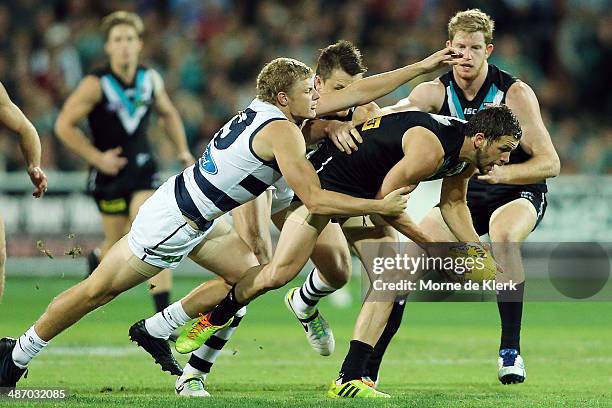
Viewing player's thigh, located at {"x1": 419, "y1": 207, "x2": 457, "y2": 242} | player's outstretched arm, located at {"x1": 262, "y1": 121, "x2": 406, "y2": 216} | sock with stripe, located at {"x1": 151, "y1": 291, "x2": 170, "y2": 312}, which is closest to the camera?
player's outstretched arm, located at {"x1": 262, "y1": 121, "x2": 406, "y2": 216}

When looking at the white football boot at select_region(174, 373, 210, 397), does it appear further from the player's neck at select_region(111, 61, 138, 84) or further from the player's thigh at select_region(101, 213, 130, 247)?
the player's neck at select_region(111, 61, 138, 84)

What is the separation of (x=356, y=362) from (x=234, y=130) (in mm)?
1703

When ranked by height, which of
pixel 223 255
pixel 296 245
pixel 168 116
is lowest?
pixel 223 255

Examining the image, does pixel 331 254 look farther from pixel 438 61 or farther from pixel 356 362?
pixel 438 61

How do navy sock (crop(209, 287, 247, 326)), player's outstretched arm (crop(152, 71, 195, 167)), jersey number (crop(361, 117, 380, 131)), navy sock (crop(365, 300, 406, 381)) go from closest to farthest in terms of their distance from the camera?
navy sock (crop(209, 287, 247, 326)) < jersey number (crop(361, 117, 380, 131)) < navy sock (crop(365, 300, 406, 381)) < player's outstretched arm (crop(152, 71, 195, 167))

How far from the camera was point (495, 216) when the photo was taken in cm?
887

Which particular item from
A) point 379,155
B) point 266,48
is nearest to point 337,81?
point 379,155

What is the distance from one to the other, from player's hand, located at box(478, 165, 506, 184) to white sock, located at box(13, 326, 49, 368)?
3016 mm

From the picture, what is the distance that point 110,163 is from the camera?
11312 mm

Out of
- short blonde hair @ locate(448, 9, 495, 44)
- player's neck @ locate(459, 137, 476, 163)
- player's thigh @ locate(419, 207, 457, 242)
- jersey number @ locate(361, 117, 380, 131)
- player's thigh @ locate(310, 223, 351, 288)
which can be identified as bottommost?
player's thigh @ locate(310, 223, 351, 288)

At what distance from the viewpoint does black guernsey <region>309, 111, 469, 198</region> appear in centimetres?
755

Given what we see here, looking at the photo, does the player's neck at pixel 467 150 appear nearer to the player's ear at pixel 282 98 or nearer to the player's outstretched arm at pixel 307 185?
the player's outstretched arm at pixel 307 185

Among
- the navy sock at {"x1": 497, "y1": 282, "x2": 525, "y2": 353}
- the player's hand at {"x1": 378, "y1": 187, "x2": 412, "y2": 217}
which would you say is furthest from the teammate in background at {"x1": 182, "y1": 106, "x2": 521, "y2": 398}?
the navy sock at {"x1": 497, "y1": 282, "x2": 525, "y2": 353}

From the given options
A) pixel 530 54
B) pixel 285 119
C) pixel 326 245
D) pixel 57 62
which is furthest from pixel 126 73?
pixel 530 54
